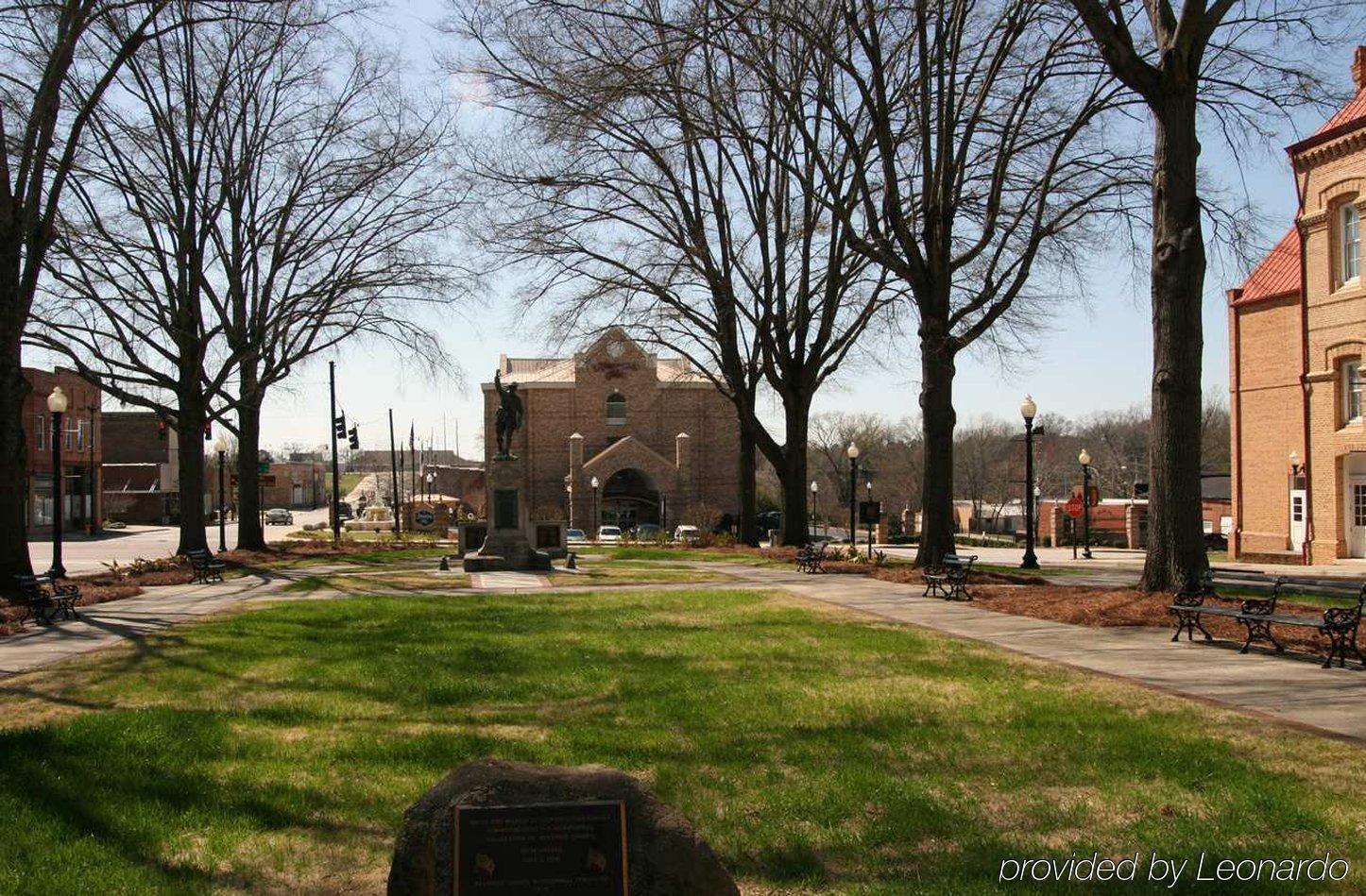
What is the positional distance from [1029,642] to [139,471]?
79255 millimetres

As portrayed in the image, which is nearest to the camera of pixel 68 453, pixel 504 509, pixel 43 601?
pixel 43 601

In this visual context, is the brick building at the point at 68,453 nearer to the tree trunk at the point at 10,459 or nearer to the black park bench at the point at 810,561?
the tree trunk at the point at 10,459

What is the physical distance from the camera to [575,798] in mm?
4410

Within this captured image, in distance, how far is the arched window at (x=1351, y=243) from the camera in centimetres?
2858

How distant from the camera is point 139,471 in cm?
7900

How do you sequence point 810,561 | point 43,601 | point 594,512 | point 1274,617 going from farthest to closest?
1. point 594,512
2. point 810,561
3. point 43,601
4. point 1274,617

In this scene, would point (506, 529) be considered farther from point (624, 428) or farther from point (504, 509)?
point (624, 428)

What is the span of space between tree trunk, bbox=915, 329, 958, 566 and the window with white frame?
14433mm

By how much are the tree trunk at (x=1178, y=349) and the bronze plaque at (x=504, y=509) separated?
1565 cm

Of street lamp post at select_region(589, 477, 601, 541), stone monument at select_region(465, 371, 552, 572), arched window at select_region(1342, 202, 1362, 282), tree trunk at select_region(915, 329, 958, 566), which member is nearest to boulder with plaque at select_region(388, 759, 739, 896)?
tree trunk at select_region(915, 329, 958, 566)

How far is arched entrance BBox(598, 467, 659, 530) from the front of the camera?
62.8 meters

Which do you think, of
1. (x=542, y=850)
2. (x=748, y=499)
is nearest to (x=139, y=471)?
(x=748, y=499)

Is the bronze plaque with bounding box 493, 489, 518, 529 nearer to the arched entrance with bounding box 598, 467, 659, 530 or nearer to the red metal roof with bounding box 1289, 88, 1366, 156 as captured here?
the red metal roof with bounding box 1289, 88, 1366, 156

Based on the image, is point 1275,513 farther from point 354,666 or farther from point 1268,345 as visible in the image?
point 354,666
